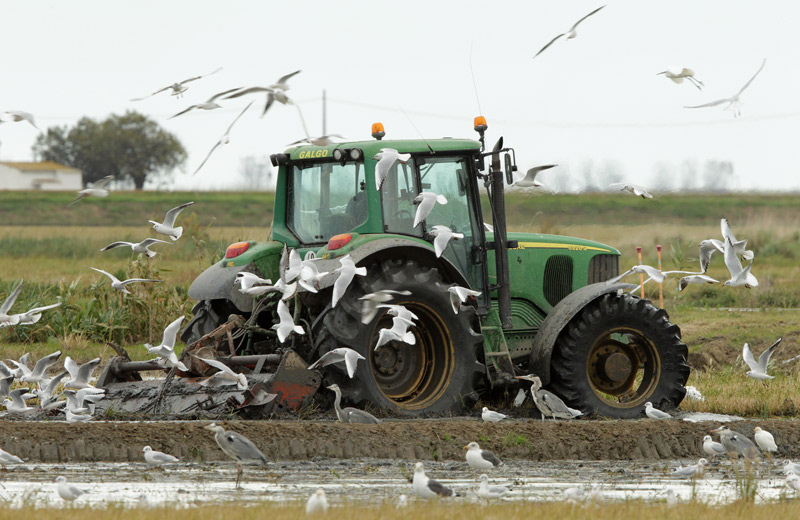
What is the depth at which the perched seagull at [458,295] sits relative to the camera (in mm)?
8303

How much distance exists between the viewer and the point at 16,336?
14375mm

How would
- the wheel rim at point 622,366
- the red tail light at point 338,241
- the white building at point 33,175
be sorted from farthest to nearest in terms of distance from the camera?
the white building at point 33,175, the wheel rim at point 622,366, the red tail light at point 338,241

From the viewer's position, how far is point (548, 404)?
870cm

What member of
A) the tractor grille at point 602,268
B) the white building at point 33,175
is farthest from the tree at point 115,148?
the tractor grille at point 602,268

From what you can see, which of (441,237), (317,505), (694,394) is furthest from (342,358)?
(694,394)

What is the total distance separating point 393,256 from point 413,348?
84cm

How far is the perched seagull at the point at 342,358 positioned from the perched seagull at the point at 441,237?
964mm

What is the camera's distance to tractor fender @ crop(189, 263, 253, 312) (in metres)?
9.23

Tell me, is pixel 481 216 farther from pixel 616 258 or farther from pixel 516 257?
pixel 616 258

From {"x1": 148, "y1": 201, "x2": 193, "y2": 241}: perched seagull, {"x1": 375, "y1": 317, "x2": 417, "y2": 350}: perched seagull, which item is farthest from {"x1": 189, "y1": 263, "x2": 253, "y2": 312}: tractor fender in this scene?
{"x1": 375, "y1": 317, "x2": 417, "y2": 350}: perched seagull

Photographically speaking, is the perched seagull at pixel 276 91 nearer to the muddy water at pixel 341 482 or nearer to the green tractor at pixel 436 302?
the green tractor at pixel 436 302

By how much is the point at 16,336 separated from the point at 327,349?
751 centimetres

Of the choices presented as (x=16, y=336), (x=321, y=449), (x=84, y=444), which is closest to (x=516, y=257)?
(x=321, y=449)

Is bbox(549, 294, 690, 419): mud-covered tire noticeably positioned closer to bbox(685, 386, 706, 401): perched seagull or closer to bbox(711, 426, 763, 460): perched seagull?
bbox(685, 386, 706, 401): perched seagull
